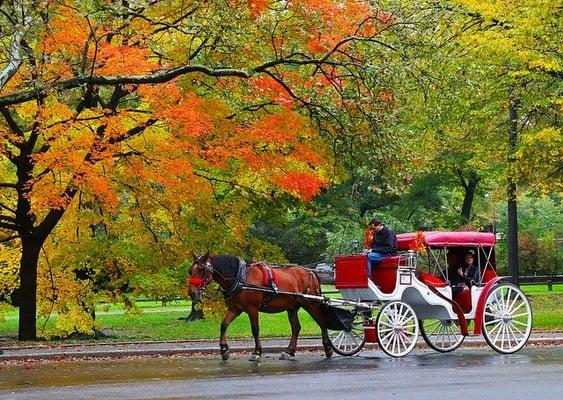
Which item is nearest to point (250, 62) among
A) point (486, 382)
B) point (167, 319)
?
point (486, 382)

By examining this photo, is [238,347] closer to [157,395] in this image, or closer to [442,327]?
[442,327]

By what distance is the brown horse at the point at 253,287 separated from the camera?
1602cm

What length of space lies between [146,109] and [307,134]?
424 cm

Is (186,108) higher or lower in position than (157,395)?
higher

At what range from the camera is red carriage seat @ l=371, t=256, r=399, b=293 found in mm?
16172

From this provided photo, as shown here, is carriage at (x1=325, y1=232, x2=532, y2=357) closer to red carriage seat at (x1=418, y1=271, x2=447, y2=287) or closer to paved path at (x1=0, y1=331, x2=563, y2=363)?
red carriage seat at (x1=418, y1=271, x2=447, y2=287)

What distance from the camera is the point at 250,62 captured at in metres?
18.4

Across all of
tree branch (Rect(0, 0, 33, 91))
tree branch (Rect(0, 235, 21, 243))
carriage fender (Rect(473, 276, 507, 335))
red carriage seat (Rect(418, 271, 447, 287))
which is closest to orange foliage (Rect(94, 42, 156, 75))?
tree branch (Rect(0, 0, 33, 91))

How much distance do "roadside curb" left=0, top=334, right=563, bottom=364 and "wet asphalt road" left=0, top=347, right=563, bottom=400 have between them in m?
0.93

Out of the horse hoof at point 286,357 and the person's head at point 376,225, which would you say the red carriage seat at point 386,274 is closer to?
the person's head at point 376,225

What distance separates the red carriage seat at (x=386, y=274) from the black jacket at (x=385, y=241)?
0.18 metres

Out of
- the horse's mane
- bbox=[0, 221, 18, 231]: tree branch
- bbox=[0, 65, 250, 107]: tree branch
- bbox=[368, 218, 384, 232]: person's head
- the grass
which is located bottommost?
the grass

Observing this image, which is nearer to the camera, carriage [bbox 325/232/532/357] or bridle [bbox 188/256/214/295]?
A: bridle [bbox 188/256/214/295]

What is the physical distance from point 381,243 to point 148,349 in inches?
240
